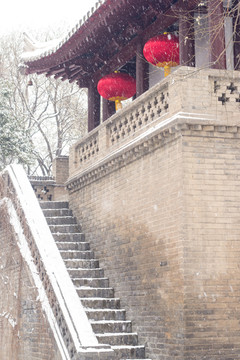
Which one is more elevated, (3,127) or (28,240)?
(3,127)

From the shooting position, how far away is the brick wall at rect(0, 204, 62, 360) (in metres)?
10.0

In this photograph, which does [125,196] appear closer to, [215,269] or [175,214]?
[175,214]

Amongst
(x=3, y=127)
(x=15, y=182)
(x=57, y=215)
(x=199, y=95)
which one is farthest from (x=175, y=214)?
(x=3, y=127)

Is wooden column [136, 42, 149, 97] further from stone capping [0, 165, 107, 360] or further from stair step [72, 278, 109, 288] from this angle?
stair step [72, 278, 109, 288]

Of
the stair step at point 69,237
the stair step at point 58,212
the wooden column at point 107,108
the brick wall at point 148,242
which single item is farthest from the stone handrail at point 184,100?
the stair step at point 58,212

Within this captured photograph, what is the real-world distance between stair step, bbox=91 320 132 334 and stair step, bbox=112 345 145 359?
1.45 ft

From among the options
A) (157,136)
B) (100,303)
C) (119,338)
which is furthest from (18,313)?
(157,136)

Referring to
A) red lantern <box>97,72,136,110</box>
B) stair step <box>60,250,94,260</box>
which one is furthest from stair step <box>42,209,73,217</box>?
red lantern <box>97,72,136,110</box>

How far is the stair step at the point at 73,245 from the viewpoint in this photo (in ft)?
39.9

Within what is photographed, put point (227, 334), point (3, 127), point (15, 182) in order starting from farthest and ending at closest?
point (3, 127)
point (15, 182)
point (227, 334)

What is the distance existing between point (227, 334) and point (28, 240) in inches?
166

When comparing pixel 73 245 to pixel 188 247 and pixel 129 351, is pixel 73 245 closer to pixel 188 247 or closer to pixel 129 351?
pixel 129 351

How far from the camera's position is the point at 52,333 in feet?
30.7

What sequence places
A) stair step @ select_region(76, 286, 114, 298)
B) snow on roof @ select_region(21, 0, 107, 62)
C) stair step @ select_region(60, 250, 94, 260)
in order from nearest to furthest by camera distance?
stair step @ select_region(76, 286, 114, 298) < stair step @ select_region(60, 250, 94, 260) < snow on roof @ select_region(21, 0, 107, 62)
